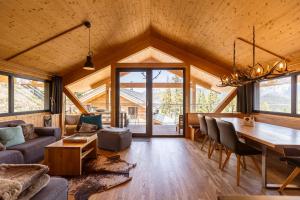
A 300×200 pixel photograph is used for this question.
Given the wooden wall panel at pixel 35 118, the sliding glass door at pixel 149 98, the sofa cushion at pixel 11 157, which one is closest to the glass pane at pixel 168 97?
the sliding glass door at pixel 149 98

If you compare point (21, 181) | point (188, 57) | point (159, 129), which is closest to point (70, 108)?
point (159, 129)

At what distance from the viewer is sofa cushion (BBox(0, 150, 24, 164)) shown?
2645 millimetres

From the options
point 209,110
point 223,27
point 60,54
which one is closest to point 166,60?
point 209,110

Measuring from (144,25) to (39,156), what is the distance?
159 inches

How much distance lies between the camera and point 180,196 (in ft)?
7.80

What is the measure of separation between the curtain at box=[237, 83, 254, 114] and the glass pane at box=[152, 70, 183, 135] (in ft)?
5.87

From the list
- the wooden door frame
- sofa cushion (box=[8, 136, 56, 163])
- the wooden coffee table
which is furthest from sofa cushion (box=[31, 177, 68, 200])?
the wooden door frame

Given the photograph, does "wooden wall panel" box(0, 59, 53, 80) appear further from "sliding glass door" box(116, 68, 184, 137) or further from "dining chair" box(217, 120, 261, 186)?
"dining chair" box(217, 120, 261, 186)

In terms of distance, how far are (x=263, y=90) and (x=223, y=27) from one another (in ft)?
7.93

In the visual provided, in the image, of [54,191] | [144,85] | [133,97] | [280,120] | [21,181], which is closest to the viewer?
[21,181]

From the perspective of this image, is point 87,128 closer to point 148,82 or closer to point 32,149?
point 32,149

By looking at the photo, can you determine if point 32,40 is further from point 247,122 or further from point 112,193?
point 247,122

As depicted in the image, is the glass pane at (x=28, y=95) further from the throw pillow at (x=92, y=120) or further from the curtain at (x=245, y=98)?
the curtain at (x=245, y=98)

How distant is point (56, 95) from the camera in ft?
19.1
